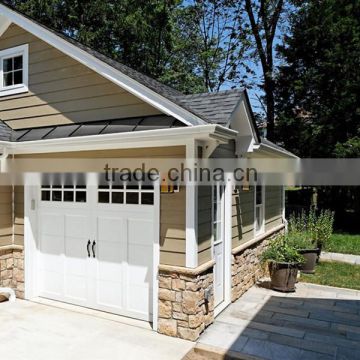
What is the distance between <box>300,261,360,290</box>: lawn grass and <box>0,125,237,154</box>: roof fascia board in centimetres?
496

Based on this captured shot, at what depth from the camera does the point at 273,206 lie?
379 inches

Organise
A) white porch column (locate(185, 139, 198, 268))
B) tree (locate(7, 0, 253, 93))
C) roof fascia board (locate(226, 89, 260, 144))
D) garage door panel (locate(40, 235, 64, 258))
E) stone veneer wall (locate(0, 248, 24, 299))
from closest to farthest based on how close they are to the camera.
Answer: white porch column (locate(185, 139, 198, 268)), roof fascia board (locate(226, 89, 260, 144)), garage door panel (locate(40, 235, 64, 258)), stone veneer wall (locate(0, 248, 24, 299)), tree (locate(7, 0, 253, 93))

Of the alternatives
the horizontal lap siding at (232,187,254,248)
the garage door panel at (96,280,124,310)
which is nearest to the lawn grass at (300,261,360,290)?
the horizontal lap siding at (232,187,254,248)

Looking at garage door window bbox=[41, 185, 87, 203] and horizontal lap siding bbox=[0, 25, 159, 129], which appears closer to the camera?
horizontal lap siding bbox=[0, 25, 159, 129]

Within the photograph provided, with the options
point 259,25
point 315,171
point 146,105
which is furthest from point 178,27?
point 146,105

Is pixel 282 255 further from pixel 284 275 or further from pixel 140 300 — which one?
pixel 140 300

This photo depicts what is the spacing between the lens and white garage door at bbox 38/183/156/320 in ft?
17.7

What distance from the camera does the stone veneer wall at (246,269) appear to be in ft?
20.7

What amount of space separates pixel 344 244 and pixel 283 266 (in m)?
6.63

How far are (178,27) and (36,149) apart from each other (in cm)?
1863

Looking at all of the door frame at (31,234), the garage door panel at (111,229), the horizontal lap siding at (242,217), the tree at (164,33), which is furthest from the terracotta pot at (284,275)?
the tree at (164,33)

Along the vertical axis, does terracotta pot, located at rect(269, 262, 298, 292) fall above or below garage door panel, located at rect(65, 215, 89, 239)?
below

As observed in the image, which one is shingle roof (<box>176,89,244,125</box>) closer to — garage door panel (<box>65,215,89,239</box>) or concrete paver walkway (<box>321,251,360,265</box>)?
garage door panel (<box>65,215,89,239</box>)

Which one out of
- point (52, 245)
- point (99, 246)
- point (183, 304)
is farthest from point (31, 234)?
point (183, 304)
